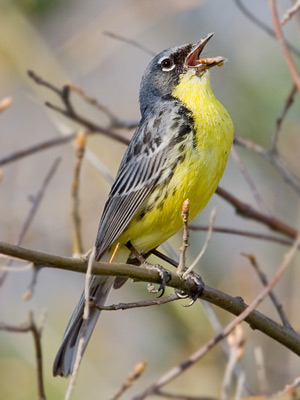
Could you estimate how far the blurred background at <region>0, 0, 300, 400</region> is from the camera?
7938mm

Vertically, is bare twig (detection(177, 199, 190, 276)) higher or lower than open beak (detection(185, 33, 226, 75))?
lower

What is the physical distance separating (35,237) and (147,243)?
2.94m

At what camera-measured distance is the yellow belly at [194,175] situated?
5117mm

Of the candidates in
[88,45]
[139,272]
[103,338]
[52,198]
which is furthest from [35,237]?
[139,272]

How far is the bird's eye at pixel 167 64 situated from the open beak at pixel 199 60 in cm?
12

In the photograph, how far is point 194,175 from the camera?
16.7 feet

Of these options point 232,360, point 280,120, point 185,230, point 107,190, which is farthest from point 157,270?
point 107,190

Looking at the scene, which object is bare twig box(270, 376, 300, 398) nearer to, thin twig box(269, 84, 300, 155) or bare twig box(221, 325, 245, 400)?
bare twig box(221, 325, 245, 400)

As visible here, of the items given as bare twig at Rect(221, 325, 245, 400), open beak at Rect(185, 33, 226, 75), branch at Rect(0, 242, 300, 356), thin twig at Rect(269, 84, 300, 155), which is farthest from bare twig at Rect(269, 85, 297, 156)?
bare twig at Rect(221, 325, 245, 400)

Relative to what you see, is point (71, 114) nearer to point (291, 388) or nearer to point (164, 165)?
point (164, 165)

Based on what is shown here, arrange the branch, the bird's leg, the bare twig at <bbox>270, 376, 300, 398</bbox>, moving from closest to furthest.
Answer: the branch < the bare twig at <bbox>270, 376, 300, 398</bbox> < the bird's leg

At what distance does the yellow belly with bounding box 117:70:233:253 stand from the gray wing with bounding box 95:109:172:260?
0.31 feet

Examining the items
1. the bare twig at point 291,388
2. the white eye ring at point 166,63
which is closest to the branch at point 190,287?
the bare twig at point 291,388

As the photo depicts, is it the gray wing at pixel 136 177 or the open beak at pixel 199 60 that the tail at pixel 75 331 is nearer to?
the gray wing at pixel 136 177
